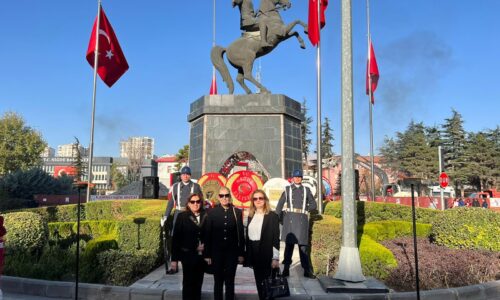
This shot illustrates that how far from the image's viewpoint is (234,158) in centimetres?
1360

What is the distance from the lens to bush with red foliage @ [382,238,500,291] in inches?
265

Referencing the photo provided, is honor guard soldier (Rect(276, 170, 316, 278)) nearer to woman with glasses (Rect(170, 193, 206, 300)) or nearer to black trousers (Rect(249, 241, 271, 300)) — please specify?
black trousers (Rect(249, 241, 271, 300))

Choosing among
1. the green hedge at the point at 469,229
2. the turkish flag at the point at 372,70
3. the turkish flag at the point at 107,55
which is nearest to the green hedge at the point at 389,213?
the green hedge at the point at 469,229

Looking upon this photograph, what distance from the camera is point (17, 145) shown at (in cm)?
5072

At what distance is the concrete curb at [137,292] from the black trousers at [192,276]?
2.48 feet

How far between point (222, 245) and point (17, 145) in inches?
2125

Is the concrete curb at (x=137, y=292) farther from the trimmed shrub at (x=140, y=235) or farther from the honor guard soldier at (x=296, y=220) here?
the trimmed shrub at (x=140, y=235)

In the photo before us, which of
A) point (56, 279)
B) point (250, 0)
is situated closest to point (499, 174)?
point (250, 0)

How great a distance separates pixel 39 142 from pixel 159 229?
168 ft

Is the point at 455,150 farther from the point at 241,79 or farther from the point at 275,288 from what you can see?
the point at 275,288

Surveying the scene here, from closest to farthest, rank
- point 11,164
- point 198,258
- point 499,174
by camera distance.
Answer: point 198,258
point 11,164
point 499,174

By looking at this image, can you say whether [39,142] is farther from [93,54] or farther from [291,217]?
[291,217]

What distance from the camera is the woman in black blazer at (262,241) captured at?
531 cm

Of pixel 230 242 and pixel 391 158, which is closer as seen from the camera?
pixel 230 242
